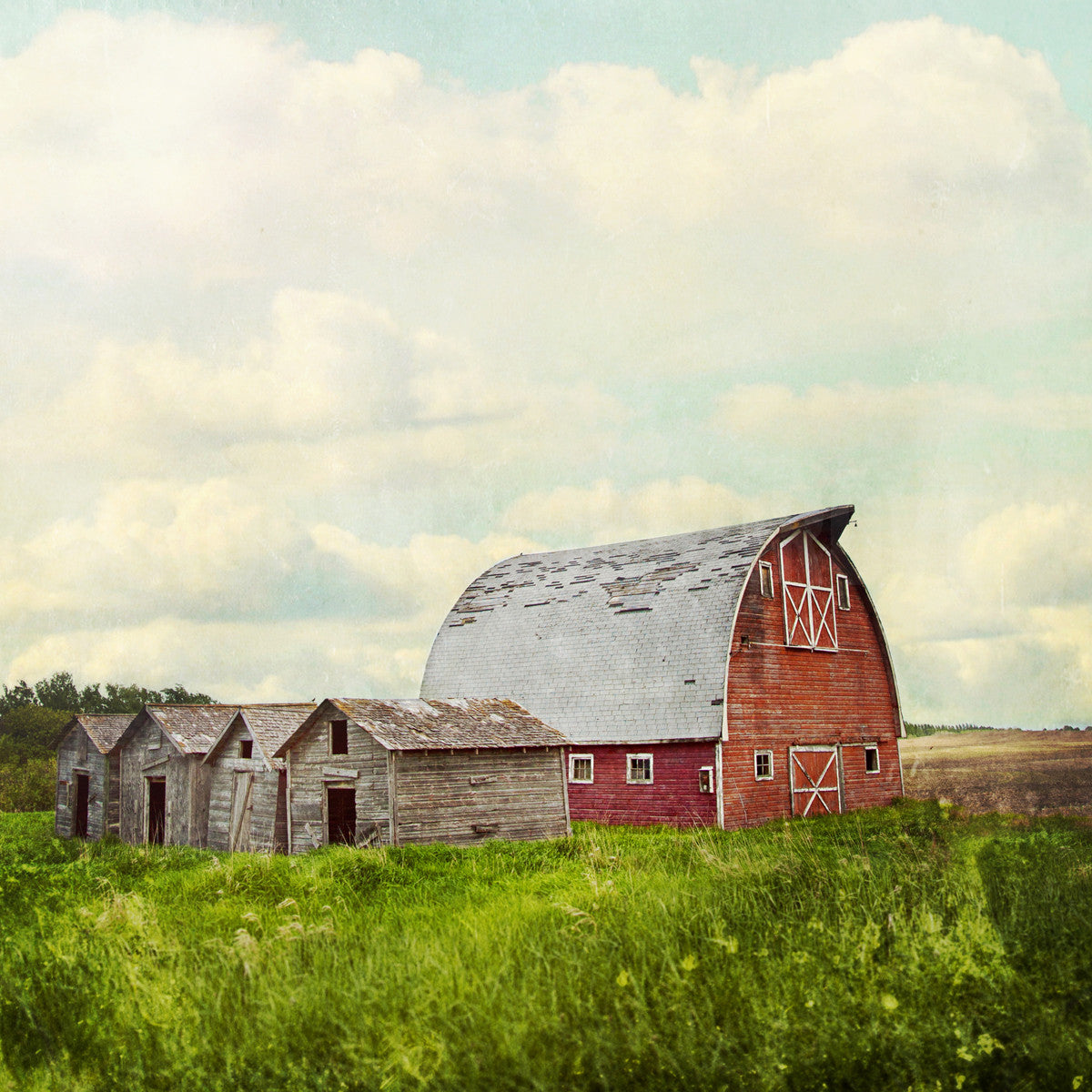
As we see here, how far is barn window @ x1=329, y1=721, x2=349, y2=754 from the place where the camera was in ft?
76.9

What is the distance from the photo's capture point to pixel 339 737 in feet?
77.3

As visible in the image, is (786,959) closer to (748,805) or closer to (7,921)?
(7,921)

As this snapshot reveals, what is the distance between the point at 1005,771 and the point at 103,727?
29012mm

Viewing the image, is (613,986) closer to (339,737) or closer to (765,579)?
(339,737)

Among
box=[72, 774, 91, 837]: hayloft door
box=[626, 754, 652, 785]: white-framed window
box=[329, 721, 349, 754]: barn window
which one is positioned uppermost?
box=[329, 721, 349, 754]: barn window

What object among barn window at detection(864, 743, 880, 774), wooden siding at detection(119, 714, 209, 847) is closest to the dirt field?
barn window at detection(864, 743, 880, 774)

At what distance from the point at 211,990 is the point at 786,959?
17.1ft

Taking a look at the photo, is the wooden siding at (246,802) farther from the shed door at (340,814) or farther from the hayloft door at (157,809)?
the hayloft door at (157,809)

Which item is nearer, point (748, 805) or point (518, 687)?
point (748, 805)

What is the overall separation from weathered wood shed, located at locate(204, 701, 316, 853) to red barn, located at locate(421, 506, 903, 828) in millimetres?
7885

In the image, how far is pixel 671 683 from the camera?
2750 cm

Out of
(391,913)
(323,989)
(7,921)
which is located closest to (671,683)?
(391,913)

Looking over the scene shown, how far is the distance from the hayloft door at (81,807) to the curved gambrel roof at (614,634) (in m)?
11.5

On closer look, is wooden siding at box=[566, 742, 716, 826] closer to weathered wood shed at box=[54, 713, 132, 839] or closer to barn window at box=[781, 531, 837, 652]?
barn window at box=[781, 531, 837, 652]
